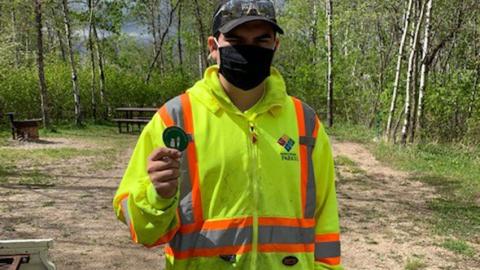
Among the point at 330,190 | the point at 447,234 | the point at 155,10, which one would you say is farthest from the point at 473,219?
the point at 155,10

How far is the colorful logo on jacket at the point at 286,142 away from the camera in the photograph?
71.9 inches

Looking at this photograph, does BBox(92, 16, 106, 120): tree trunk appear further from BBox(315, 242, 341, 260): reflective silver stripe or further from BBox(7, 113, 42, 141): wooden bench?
BBox(315, 242, 341, 260): reflective silver stripe

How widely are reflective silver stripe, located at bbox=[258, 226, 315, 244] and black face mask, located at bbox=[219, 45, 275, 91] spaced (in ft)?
1.73

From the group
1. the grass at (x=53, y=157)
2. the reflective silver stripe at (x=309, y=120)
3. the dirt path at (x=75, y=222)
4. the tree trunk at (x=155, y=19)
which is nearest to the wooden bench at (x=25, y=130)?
the grass at (x=53, y=157)

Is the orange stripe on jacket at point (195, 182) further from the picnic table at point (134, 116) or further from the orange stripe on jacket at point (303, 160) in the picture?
the picnic table at point (134, 116)

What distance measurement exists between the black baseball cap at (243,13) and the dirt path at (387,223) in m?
4.52

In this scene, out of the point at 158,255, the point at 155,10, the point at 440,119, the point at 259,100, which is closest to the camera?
the point at 259,100

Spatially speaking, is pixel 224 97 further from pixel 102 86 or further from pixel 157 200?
pixel 102 86

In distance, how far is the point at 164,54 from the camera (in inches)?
1529

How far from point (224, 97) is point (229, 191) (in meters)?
0.33

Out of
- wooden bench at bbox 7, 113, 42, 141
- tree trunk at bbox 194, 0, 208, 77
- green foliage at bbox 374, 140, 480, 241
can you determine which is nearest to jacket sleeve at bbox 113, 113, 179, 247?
green foliage at bbox 374, 140, 480, 241

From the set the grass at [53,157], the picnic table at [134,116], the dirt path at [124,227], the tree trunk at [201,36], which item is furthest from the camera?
the tree trunk at [201,36]

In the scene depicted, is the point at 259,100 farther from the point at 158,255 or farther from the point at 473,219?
the point at 473,219

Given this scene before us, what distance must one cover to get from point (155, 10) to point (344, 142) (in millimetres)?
21393
